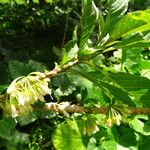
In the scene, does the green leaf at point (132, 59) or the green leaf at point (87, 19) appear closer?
the green leaf at point (87, 19)

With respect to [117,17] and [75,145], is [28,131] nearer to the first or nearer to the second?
[75,145]

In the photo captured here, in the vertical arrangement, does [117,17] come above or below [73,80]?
above

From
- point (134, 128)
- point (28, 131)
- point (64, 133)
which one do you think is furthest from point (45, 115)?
point (28, 131)

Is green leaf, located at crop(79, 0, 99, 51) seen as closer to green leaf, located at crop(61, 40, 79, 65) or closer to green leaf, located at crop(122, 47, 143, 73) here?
green leaf, located at crop(61, 40, 79, 65)

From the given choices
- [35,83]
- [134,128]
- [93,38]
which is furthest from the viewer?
[93,38]

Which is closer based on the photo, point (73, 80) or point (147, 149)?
point (147, 149)

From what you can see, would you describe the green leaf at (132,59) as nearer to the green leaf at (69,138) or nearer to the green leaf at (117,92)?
the green leaf at (69,138)

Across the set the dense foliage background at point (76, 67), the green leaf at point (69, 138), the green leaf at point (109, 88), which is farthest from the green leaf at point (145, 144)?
the green leaf at point (109, 88)

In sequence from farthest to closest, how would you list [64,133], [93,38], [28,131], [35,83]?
1. [93,38]
2. [28,131]
3. [64,133]
4. [35,83]

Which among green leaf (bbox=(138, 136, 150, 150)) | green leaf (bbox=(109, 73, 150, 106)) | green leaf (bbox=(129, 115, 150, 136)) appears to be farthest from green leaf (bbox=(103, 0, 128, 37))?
green leaf (bbox=(138, 136, 150, 150))
